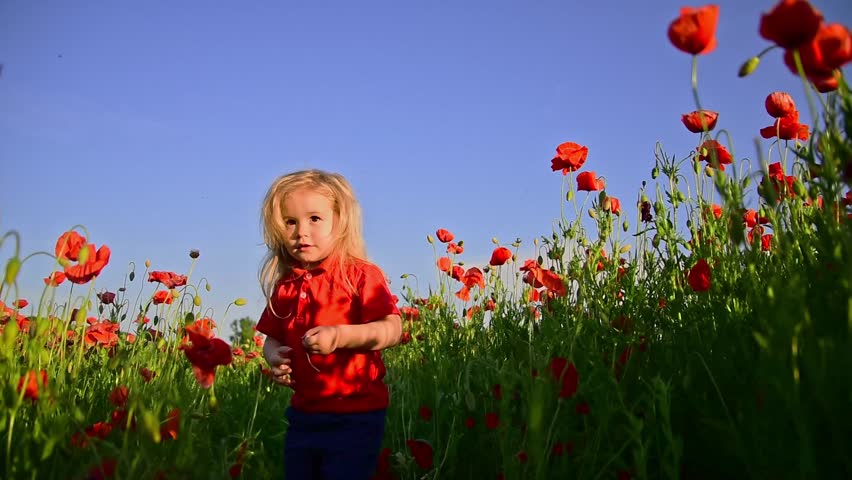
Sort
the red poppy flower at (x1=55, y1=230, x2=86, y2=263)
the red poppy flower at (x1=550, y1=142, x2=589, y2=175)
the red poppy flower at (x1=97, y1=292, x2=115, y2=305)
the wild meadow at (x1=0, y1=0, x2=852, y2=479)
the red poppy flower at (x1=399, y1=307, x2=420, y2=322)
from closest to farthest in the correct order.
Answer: the wild meadow at (x1=0, y1=0, x2=852, y2=479) → the red poppy flower at (x1=55, y1=230, x2=86, y2=263) → the red poppy flower at (x1=550, y1=142, x2=589, y2=175) → the red poppy flower at (x1=97, y1=292, x2=115, y2=305) → the red poppy flower at (x1=399, y1=307, x2=420, y2=322)

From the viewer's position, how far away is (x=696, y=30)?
1956 mm

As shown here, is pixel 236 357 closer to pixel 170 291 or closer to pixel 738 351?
pixel 170 291

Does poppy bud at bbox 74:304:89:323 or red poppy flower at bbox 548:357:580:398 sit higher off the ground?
poppy bud at bbox 74:304:89:323

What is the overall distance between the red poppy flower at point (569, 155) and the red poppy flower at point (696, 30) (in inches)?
69.5

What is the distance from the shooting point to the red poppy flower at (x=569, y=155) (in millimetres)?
3754

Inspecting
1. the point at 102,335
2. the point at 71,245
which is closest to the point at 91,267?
the point at 71,245

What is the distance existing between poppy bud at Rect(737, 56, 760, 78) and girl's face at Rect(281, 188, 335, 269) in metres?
1.35

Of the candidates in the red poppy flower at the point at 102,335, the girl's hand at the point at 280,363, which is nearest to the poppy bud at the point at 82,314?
the girl's hand at the point at 280,363

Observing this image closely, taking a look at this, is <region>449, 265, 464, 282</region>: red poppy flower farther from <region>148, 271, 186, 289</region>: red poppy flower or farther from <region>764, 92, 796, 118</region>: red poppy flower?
<region>764, 92, 796, 118</region>: red poppy flower

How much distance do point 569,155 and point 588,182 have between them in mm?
221

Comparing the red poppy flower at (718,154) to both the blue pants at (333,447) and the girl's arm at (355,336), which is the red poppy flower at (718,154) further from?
the blue pants at (333,447)

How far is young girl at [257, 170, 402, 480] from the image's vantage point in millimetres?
2338

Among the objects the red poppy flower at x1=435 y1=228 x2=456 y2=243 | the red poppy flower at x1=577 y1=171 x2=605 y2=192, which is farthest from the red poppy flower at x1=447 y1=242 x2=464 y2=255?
the red poppy flower at x1=577 y1=171 x2=605 y2=192

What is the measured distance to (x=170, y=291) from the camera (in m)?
3.77
